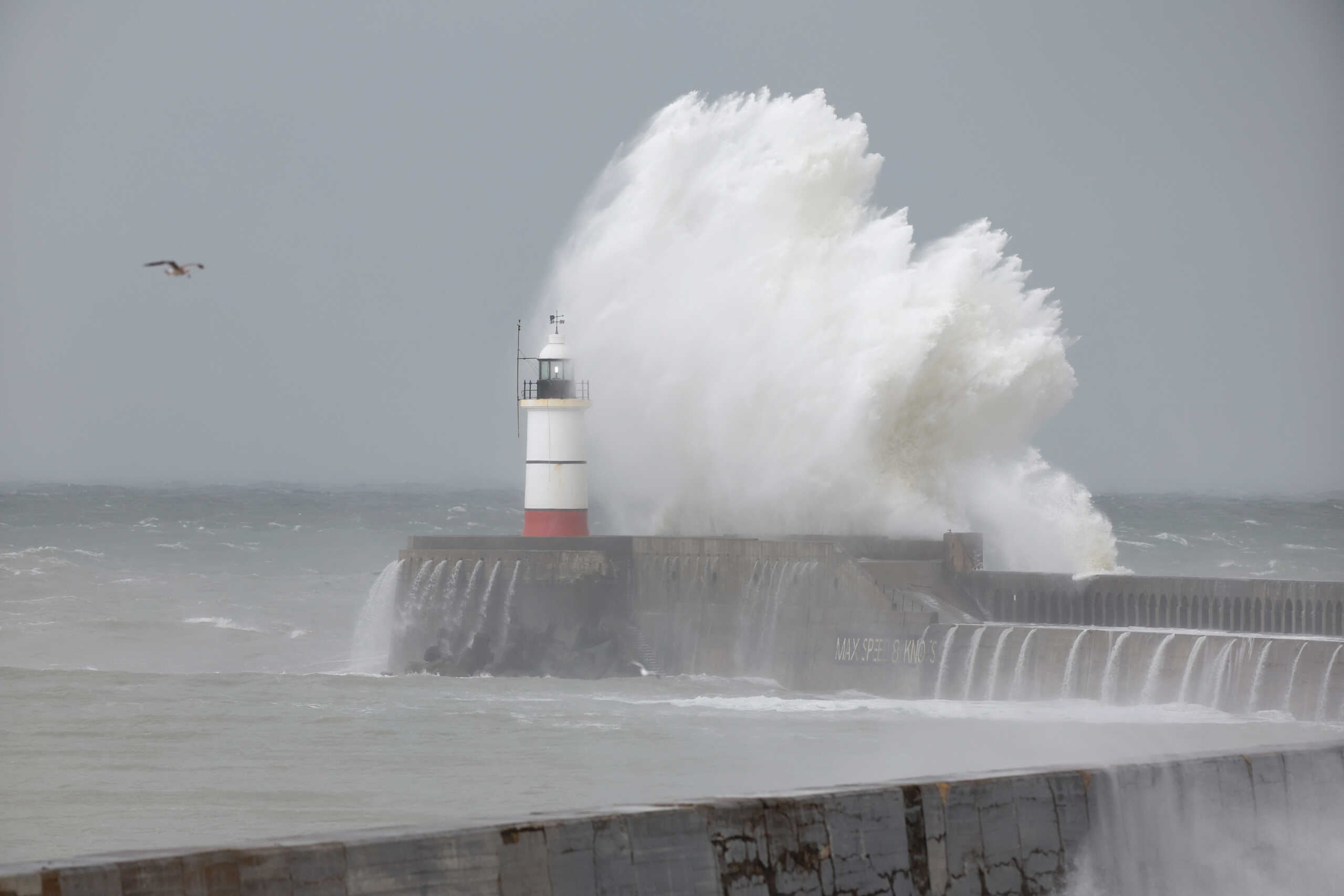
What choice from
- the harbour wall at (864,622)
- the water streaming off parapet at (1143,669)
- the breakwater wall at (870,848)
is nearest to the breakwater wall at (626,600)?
the harbour wall at (864,622)

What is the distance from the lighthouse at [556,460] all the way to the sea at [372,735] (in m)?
2.39

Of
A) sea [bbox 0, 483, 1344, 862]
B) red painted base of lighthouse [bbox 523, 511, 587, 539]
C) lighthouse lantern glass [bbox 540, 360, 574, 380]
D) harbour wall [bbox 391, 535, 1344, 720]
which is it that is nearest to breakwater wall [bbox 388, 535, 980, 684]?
harbour wall [bbox 391, 535, 1344, 720]

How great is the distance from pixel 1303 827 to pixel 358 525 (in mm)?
55289

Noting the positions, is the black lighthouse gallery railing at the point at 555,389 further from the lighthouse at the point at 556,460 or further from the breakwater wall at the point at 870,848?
the breakwater wall at the point at 870,848

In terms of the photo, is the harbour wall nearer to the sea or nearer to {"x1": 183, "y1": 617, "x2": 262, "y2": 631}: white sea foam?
the sea

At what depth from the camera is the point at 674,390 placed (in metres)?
25.2

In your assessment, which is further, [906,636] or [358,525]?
[358,525]

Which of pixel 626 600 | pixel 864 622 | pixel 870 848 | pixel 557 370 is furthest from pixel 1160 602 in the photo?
pixel 870 848

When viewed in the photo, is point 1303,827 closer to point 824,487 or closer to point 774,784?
point 774,784

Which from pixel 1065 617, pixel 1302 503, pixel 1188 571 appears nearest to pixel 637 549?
pixel 1065 617

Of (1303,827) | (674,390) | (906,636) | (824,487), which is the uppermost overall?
(674,390)

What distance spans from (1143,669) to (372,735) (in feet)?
22.7

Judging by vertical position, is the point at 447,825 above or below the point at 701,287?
below

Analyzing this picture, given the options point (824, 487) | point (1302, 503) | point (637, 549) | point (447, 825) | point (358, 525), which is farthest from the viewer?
point (1302, 503)
